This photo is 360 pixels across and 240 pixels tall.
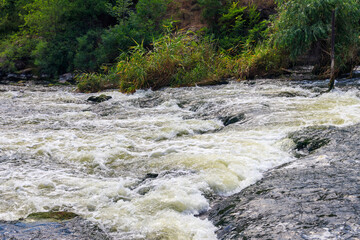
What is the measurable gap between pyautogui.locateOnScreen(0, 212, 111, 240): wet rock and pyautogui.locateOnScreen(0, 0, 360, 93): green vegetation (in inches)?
329

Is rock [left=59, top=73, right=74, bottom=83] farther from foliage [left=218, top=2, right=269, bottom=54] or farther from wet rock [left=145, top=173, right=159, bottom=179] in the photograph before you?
wet rock [left=145, top=173, right=159, bottom=179]

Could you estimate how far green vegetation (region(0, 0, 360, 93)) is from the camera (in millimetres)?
9945

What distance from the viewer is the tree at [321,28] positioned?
9492 millimetres

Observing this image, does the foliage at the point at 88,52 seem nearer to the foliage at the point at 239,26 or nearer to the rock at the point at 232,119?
the foliage at the point at 239,26

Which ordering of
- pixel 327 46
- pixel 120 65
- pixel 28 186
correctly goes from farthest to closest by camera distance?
1. pixel 120 65
2. pixel 327 46
3. pixel 28 186

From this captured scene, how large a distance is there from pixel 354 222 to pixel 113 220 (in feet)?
5.57

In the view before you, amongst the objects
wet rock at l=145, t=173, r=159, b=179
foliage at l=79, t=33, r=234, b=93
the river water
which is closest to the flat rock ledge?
the river water

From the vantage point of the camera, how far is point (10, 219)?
8.53ft

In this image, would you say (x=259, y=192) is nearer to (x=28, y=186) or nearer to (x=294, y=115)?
(x=28, y=186)

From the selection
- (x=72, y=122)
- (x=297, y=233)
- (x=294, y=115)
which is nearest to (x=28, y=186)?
(x=297, y=233)

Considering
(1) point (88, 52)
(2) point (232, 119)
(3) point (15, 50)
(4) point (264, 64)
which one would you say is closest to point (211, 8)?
(4) point (264, 64)

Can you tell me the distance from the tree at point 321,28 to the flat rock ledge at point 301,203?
22.4 ft

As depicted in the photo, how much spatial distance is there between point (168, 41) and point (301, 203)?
10.5 metres

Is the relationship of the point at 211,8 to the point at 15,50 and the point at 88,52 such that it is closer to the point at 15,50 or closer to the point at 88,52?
the point at 88,52
